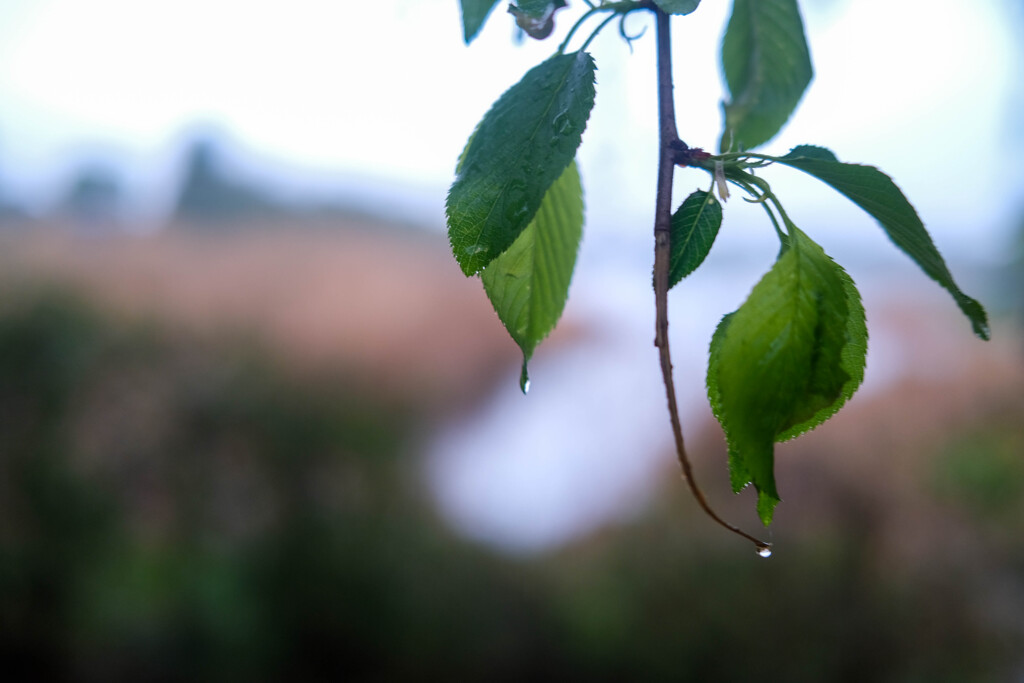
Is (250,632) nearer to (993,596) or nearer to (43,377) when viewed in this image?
(43,377)

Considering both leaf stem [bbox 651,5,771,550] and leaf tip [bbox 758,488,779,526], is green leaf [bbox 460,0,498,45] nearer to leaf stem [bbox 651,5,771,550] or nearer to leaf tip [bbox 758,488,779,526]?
leaf stem [bbox 651,5,771,550]

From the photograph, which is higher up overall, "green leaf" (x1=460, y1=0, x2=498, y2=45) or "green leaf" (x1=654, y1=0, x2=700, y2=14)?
"green leaf" (x1=654, y1=0, x2=700, y2=14)

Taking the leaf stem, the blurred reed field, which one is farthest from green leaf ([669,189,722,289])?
the blurred reed field

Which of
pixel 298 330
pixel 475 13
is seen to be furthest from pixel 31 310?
pixel 475 13

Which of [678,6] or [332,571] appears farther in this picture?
[332,571]

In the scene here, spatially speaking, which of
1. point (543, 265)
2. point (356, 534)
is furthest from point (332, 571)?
point (543, 265)

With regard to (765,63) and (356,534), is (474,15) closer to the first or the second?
(765,63)
